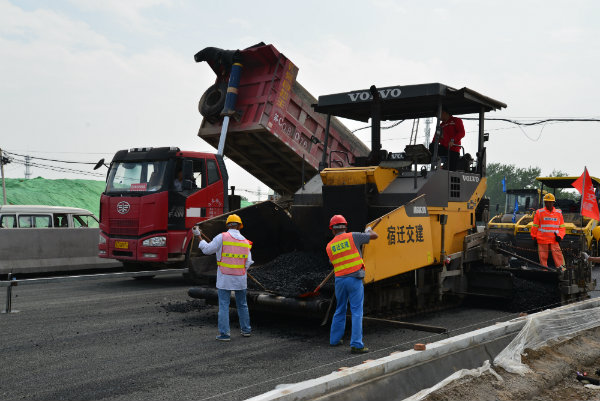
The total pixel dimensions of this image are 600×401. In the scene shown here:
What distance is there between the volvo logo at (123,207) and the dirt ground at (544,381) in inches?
308

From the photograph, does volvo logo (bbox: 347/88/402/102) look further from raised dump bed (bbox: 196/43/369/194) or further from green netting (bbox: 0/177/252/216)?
green netting (bbox: 0/177/252/216)

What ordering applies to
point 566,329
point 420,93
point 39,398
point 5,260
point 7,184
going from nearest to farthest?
point 39,398
point 566,329
point 420,93
point 5,260
point 7,184

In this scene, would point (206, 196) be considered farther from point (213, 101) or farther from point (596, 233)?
point (596, 233)

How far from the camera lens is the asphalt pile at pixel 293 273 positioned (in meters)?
6.79

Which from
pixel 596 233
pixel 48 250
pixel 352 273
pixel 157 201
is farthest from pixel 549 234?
pixel 48 250

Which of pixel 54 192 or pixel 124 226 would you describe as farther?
pixel 54 192

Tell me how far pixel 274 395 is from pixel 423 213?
4418mm

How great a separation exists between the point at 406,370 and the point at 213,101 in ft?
28.9

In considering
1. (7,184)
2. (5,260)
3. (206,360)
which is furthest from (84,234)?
(7,184)

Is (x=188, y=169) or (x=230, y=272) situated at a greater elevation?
(x=188, y=169)

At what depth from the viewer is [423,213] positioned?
707cm

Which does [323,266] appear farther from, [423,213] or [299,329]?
[423,213]

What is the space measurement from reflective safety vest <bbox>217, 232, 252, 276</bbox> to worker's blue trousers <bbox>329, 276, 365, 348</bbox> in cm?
124

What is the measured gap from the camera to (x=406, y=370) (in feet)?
13.0
